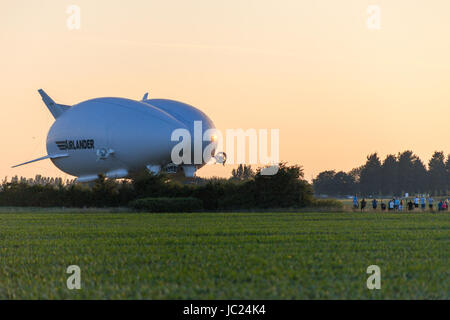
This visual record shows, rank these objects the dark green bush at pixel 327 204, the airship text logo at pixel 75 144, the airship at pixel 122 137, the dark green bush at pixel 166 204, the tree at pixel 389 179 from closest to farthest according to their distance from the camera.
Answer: the dark green bush at pixel 166 204 → the dark green bush at pixel 327 204 → the airship at pixel 122 137 → the airship text logo at pixel 75 144 → the tree at pixel 389 179

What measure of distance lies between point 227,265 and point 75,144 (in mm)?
69958

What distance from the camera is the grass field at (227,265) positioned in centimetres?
1288

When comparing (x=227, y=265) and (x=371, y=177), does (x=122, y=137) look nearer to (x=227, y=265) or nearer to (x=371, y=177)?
(x=227, y=265)

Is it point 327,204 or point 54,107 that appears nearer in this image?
point 327,204

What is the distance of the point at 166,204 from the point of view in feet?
188

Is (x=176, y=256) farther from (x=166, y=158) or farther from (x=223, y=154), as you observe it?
(x=223, y=154)

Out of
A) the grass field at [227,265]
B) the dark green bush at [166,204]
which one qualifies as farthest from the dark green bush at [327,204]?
the grass field at [227,265]

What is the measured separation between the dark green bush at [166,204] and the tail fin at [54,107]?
41602mm

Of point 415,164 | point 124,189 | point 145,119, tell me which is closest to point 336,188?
point 415,164

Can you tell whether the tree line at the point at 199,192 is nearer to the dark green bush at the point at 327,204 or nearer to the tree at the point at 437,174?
the dark green bush at the point at 327,204

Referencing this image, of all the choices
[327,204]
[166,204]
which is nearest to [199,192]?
[166,204]

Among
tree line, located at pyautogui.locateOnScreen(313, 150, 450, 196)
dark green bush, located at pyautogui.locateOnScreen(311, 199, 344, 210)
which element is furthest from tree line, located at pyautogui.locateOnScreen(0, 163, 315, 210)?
tree line, located at pyautogui.locateOnScreen(313, 150, 450, 196)
